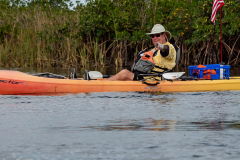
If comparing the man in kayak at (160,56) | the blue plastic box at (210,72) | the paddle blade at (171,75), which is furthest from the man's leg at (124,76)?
the blue plastic box at (210,72)

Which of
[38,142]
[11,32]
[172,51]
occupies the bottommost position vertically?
[38,142]

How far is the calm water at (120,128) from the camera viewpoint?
385 centimetres

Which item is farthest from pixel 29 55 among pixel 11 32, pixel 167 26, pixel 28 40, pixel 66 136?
pixel 66 136

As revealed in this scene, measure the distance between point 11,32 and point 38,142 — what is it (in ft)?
40.7

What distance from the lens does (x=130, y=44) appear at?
15555 millimetres

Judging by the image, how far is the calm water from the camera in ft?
12.6

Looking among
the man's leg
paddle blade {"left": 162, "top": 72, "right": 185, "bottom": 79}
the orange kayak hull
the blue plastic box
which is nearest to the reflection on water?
paddle blade {"left": 162, "top": 72, "right": 185, "bottom": 79}

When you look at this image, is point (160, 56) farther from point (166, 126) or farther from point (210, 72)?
point (166, 126)

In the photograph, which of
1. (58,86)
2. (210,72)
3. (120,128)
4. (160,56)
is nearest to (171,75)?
(160,56)

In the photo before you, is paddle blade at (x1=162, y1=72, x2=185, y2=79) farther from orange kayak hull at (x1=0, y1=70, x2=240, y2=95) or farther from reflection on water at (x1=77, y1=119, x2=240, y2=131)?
reflection on water at (x1=77, y1=119, x2=240, y2=131)

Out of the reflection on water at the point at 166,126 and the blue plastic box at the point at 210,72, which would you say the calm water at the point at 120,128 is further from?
the blue plastic box at the point at 210,72

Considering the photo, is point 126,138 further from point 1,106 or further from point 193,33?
point 193,33

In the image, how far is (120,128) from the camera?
4.80 metres

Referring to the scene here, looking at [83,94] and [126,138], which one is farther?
[83,94]
